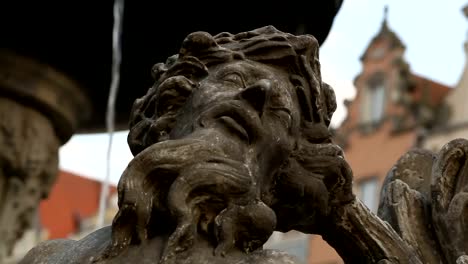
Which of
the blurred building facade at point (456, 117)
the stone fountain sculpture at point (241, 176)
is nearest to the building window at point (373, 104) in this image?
the blurred building facade at point (456, 117)

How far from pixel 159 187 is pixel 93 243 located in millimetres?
234

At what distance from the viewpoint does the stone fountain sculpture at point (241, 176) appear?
9.00ft

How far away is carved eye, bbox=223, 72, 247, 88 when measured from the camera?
2.97 m

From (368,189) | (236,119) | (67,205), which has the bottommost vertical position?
(236,119)

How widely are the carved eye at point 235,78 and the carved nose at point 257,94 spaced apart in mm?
73

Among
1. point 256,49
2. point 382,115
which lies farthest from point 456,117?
point 256,49

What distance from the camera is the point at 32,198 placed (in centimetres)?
697

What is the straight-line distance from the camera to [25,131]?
6.86m

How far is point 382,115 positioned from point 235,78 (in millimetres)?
29332

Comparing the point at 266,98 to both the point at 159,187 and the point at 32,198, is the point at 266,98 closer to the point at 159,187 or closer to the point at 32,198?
the point at 159,187

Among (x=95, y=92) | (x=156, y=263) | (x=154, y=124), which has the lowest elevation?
(x=156, y=263)

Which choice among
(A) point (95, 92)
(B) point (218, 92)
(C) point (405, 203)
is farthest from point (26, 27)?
(B) point (218, 92)

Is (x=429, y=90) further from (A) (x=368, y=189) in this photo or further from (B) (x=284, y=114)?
(B) (x=284, y=114)

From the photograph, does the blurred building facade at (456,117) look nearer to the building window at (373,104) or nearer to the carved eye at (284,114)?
the building window at (373,104)
